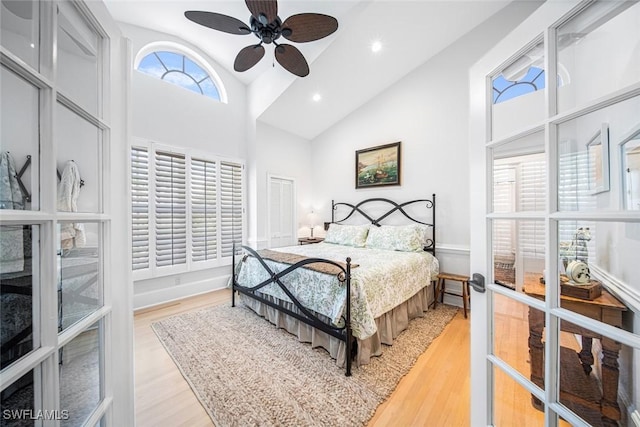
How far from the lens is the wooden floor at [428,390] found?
105cm

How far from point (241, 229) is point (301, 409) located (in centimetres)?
329

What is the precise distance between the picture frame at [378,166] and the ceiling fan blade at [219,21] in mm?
2742

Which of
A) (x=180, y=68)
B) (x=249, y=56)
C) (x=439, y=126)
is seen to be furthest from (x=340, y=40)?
(x=180, y=68)

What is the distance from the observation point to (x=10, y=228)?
0.54 metres

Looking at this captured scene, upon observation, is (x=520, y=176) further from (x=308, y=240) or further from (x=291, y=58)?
(x=308, y=240)

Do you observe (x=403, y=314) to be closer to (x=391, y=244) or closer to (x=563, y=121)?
(x=391, y=244)

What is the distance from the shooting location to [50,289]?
602 mm

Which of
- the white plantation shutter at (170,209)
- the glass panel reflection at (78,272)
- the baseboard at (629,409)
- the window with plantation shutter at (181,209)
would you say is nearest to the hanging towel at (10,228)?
the glass panel reflection at (78,272)

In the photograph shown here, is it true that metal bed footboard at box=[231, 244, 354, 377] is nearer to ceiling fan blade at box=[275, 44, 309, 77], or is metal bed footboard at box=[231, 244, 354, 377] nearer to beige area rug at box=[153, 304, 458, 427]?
beige area rug at box=[153, 304, 458, 427]

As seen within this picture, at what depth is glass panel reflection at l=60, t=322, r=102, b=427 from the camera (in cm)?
68

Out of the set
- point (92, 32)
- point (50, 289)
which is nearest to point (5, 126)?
point (50, 289)

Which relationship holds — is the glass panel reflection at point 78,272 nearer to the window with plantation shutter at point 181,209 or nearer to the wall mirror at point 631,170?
the wall mirror at point 631,170

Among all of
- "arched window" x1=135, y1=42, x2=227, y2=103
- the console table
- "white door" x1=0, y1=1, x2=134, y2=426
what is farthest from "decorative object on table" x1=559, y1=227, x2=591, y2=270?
"arched window" x1=135, y1=42, x2=227, y2=103

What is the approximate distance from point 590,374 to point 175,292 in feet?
13.9
